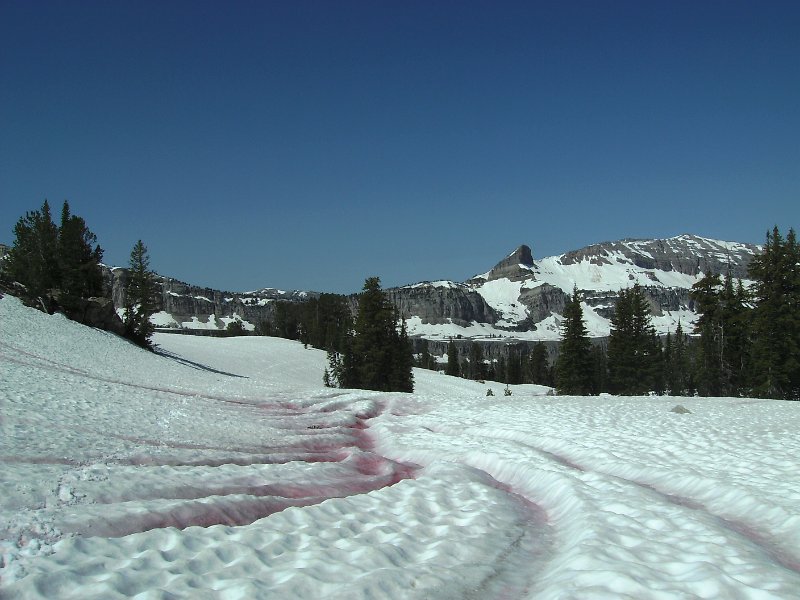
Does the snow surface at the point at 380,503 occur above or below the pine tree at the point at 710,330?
below

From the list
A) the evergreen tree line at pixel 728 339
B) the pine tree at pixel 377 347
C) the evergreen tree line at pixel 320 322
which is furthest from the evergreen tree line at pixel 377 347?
the evergreen tree line at pixel 320 322

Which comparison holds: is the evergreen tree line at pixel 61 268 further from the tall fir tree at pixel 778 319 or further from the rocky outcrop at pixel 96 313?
the tall fir tree at pixel 778 319

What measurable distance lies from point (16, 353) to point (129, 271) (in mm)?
32229

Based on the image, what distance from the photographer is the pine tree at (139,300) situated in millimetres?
53562

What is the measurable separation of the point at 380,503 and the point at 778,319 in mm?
40409

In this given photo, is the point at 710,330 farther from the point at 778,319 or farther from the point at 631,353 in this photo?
the point at 631,353

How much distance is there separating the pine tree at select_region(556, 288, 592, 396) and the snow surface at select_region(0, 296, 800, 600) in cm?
3187

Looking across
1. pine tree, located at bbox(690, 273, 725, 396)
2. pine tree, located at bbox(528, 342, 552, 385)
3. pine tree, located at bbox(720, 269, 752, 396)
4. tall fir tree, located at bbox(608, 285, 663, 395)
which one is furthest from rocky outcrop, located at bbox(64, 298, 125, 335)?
pine tree, located at bbox(528, 342, 552, 385)

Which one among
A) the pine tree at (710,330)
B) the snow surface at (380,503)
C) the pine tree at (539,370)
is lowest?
the pine tree at (539,370)

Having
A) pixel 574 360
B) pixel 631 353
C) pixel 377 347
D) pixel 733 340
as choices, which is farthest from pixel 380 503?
pixel 631 353

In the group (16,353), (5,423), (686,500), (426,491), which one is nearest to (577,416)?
(686,500)

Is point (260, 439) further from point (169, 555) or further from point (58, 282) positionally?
point (58, 282)

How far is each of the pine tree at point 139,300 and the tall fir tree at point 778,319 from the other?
54.6m

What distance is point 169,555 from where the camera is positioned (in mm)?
6727
